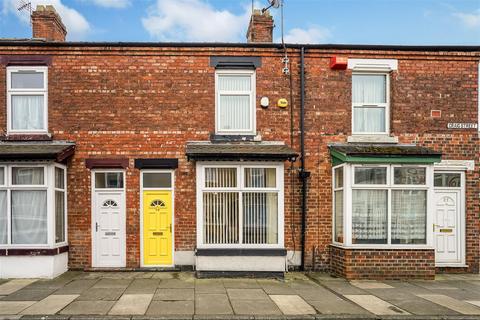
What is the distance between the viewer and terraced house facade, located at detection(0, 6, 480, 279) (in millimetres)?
11234

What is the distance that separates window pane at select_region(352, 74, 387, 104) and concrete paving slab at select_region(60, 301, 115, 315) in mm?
8069

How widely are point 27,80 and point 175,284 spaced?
658cm

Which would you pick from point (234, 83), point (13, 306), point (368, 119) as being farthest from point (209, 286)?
point (368, 119)

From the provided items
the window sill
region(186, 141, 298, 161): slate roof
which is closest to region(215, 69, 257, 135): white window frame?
region(186, 141, 298, 161): slate roof

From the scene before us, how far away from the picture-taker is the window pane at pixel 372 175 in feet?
37.7

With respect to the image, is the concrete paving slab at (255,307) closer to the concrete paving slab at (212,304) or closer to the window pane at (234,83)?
the concrete paving slab at (212,304)

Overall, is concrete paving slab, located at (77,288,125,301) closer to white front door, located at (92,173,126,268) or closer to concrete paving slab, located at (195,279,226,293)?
concrete paving slab, located at (195,279,226,293)

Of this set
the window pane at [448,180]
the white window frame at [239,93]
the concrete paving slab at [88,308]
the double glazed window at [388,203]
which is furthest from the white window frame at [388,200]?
the concrete paving slab at [88,308]

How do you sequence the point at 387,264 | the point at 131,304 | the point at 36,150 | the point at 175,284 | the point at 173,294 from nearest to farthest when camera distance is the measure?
the point at 131,304, the point at 173,294, the point at 175,284, the point at 36,150, the point at 387,264

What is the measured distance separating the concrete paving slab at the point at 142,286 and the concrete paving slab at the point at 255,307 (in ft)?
6.63

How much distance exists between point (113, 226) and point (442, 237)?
28.5 feet

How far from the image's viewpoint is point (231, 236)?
11414 millimetres

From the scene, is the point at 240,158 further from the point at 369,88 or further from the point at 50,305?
the point at 50,305

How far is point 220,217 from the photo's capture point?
11469 mm
